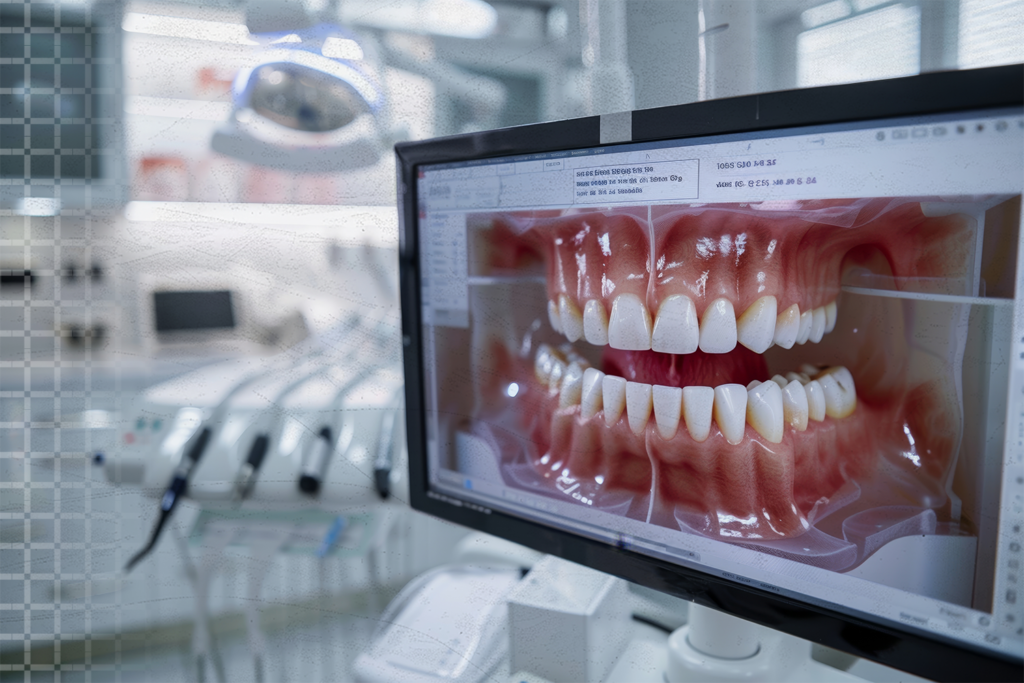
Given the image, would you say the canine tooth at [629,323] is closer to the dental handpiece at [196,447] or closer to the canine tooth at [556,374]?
the canine tooth at [556,374]

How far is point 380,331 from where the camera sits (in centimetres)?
71

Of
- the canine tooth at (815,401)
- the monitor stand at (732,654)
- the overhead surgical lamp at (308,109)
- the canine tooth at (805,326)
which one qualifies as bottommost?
the monitor stand at (732,654)

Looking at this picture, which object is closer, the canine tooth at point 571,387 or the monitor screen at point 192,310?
the canine tooth at point 571,387

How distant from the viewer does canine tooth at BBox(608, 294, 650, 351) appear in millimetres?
461

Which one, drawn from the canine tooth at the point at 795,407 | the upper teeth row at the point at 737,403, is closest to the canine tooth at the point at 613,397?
the upper teeth row at the point at 737,403

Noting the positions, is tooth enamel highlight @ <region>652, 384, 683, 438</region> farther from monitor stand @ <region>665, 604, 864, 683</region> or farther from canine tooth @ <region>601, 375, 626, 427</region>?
monitor stand @ <region>665, 604, 864, 683</region>

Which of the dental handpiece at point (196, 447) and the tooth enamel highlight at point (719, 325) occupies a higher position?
the tooth enamel highlight at point (719, 325)

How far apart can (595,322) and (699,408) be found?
0.10 meters

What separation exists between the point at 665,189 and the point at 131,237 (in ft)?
1.86

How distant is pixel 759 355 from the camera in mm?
476

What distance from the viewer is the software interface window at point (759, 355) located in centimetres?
35

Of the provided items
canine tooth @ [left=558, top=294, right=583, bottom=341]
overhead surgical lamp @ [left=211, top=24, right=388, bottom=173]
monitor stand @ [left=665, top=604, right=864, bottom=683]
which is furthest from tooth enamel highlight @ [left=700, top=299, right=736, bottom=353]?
overhead surgical lamp @ [left=211, top=24, right=388, bottom=173]

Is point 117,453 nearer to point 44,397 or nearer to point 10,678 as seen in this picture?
point 44,397
